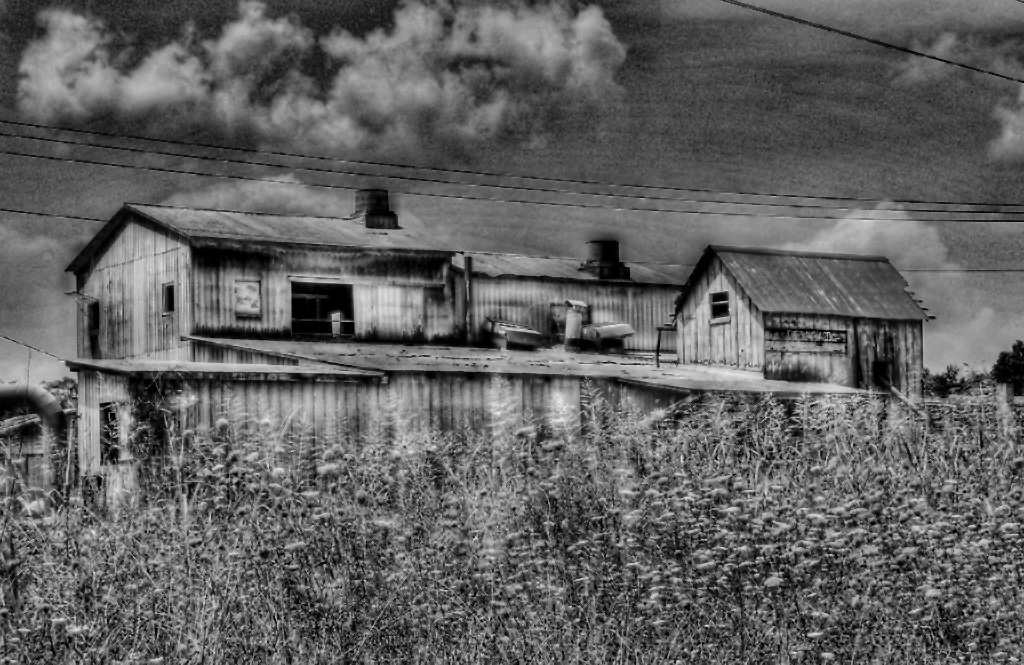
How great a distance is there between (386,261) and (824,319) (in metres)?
13.4

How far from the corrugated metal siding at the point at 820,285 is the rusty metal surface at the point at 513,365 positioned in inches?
105

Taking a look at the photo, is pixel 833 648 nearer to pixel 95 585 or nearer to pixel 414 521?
pixel 414 521

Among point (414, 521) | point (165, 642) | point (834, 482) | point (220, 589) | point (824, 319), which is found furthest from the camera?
point (824, 319)

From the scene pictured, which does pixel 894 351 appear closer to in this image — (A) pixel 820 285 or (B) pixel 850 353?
(B) pixel 850 353

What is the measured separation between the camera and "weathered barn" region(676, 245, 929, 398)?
1390 inches

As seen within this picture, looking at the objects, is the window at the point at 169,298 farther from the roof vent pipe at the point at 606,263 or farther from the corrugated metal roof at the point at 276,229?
the roof vent pipe at the point at 606,263

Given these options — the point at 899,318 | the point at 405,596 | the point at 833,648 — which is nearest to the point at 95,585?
the point at 405,596

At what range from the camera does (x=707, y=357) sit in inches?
1451

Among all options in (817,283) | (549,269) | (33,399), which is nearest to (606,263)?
(549,269)

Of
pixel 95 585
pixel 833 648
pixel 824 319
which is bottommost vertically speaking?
pixel 833 648

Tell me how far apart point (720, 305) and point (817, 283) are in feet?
10.1

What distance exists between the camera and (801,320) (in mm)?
35656

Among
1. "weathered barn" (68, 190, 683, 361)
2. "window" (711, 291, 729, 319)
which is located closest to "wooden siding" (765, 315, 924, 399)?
"window" (711, 291, 729, 319)

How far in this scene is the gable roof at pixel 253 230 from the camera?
117 feet
